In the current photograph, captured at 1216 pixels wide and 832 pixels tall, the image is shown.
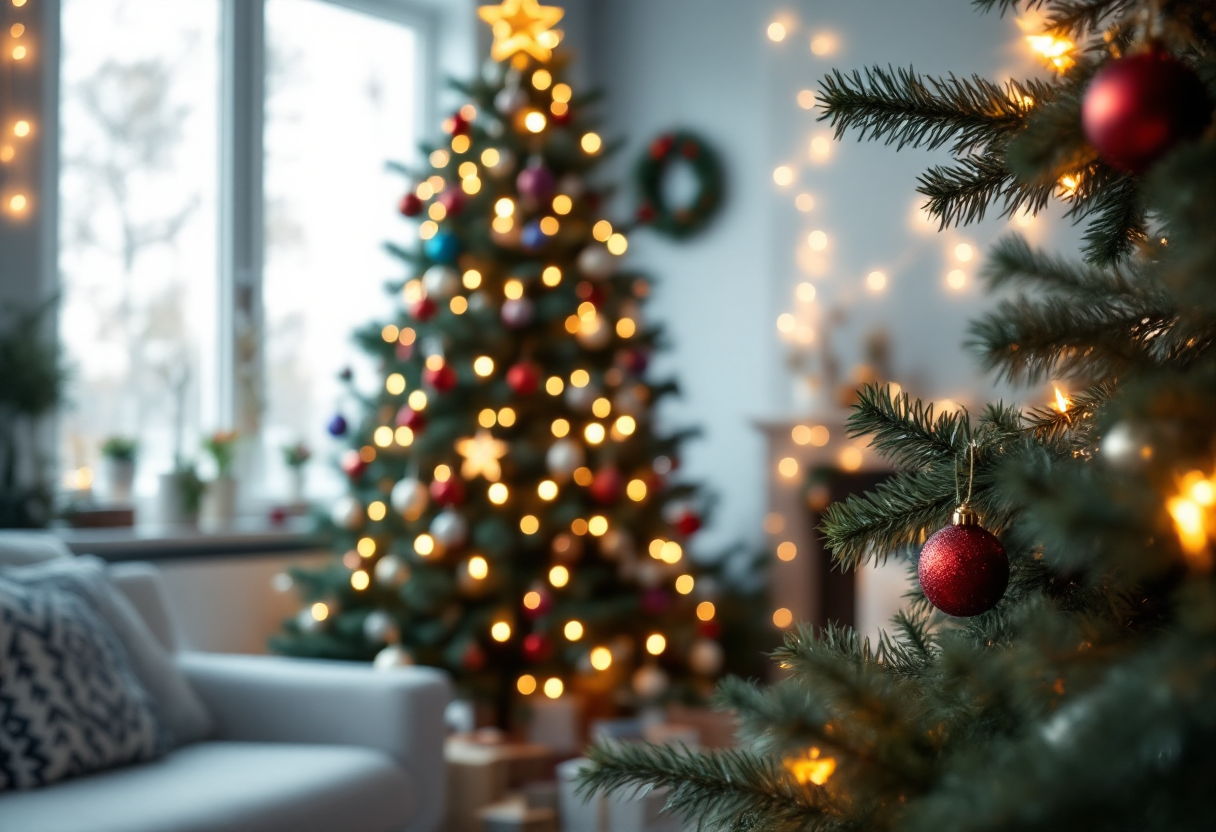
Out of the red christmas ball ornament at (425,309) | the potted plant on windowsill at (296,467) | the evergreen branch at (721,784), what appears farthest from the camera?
the potted plant on windowsill at (296,467)

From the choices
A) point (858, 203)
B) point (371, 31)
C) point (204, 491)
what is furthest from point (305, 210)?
point (858, 203)

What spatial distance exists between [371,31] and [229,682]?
285 cm

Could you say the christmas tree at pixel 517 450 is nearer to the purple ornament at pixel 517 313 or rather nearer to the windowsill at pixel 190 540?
the purple ornament at pixel 517 313

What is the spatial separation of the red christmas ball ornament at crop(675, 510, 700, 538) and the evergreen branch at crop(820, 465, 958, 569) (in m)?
2.53

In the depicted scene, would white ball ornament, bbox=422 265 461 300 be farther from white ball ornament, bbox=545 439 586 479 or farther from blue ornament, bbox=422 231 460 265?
white ball ornament, bbox=545 439 586 479

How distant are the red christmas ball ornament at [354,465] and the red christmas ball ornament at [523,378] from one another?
20.1 inches

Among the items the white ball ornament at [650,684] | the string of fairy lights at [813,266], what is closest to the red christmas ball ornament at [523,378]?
the white ball ornament at [650,684]

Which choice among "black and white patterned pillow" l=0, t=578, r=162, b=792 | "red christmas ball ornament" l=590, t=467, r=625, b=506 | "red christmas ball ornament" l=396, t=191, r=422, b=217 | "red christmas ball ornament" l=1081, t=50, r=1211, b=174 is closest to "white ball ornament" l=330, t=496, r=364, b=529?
"red christmas ball ornament" l=590, t=467, r=625, b=506

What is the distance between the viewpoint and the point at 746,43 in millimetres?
4574

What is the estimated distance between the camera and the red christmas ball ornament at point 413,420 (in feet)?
10.3

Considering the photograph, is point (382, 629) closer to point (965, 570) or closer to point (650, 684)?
point (650, 684)

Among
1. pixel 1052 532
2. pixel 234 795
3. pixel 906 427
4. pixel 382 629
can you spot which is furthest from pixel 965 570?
pixel 382 629

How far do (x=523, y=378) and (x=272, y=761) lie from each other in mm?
1330

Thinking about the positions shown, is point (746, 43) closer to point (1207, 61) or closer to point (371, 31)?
point (371, 31)
